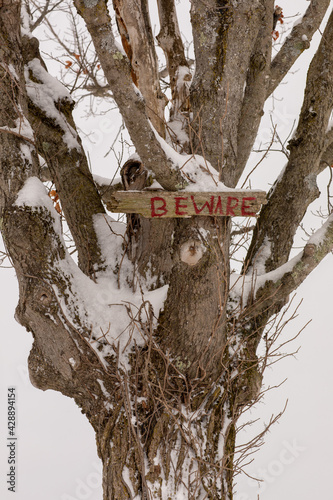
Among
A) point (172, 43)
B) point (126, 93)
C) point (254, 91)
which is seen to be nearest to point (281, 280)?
point (254, 91)

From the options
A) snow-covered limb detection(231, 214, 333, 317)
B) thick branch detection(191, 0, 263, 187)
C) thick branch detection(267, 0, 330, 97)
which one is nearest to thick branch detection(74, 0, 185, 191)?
thick branch detection(191, 0, 263, 187)

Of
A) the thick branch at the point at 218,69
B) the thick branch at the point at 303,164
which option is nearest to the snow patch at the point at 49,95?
the thick branch at the point at 218,69

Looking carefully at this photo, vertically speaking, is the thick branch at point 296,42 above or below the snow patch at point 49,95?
above

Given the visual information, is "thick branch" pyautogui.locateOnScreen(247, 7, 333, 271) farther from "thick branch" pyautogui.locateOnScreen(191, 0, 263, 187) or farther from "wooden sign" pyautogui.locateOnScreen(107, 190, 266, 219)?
"wooden sign" pyautogui.locateOnScreen(107, 190, 266, 219)

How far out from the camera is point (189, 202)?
200 cm

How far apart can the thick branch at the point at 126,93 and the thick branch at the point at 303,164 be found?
0.86m

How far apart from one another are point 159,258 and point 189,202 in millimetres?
531

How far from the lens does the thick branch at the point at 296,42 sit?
271cm

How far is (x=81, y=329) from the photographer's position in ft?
7.26

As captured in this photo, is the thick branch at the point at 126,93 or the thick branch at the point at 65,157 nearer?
the thick branch at the point at 126,93

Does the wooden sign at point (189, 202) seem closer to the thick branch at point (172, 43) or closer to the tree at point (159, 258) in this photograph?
the tree at point (159, 258)

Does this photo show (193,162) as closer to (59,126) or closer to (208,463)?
(59,126)

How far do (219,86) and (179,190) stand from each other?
62 cm

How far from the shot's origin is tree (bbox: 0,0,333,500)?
2.15 m
